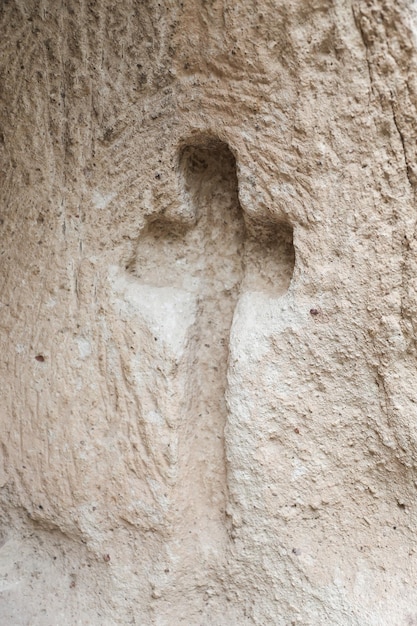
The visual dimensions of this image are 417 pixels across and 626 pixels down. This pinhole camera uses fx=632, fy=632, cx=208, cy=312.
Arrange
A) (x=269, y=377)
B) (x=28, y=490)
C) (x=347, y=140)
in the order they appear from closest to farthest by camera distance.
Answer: (x=347, y=140) < (x=269, y=377) < (x=28, y=490)

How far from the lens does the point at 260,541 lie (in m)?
1.08

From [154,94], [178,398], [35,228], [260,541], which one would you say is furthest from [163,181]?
[260,541]

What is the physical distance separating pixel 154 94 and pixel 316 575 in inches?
33.0

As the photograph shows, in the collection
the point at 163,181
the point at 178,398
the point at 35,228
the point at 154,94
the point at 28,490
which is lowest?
the point at 28,490

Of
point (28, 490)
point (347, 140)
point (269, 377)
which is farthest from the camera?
point (28, 490)

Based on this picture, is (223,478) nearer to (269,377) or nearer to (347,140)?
(269,377)

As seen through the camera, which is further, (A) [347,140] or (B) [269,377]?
(B) [269,377]

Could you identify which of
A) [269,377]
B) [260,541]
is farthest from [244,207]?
[260,541]

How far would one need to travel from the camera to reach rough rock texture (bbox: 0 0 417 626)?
94cm

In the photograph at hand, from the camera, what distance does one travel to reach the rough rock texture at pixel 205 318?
0.94 m

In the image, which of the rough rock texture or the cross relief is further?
the cross relief

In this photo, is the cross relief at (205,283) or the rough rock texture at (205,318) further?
the cross relief at (205,283)

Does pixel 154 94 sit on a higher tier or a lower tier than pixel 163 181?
higher

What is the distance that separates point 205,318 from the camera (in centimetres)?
113
